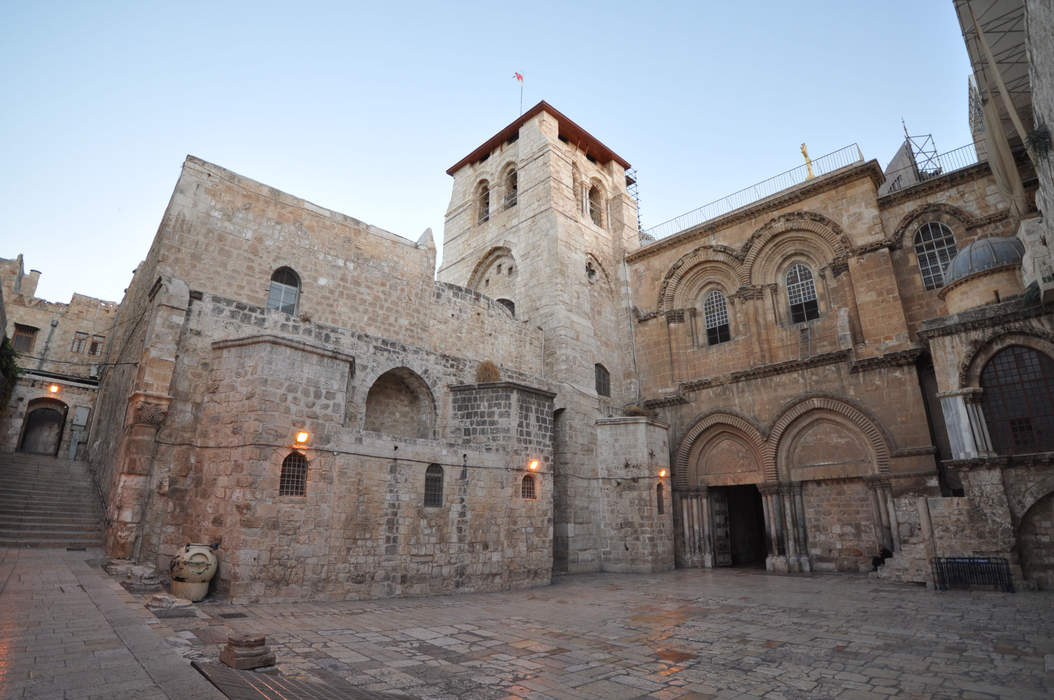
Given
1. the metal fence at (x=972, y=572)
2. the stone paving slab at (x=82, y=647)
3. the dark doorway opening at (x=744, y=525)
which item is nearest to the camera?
the stone paving slab at (x=82, y=647)

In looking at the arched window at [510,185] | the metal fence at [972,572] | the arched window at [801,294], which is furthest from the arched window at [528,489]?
the arched window at [510,185]

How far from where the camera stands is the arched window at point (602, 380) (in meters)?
19.7

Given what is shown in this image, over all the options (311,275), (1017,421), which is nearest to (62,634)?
(311,275)

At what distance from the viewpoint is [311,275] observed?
1404 cm

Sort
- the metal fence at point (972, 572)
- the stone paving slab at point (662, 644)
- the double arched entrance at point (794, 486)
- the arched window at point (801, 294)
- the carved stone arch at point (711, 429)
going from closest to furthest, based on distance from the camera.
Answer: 1. the stone paving slab at point (662, 644)
2. the metal fence at point (972, 572)
3. the double arched entrance at point (794, 486)
4. the carved stone arch at point (711, 429)
5. the arched window at point (801, 294)

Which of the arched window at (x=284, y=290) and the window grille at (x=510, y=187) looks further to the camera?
the window grille at (x=510, y=187)

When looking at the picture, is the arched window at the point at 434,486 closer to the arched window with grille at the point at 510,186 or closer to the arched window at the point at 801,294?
the arched window at the point at 801,294

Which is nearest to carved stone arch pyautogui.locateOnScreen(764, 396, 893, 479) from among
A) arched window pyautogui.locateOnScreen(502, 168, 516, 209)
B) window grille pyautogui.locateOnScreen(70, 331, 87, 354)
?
arched window pyautogui.locateOnScreen(502, 168, 516, 209)

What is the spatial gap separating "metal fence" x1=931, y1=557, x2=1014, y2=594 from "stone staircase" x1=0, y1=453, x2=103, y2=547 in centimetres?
1728

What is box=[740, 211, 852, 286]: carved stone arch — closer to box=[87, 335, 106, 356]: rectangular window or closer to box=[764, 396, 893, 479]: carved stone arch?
box=[764, 396, 893, 479]: carved stone arch

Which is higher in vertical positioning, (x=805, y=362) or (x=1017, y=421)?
(x=805, y=362)

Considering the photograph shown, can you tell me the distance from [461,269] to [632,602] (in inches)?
665

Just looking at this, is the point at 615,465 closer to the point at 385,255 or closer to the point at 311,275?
the point at 385,255

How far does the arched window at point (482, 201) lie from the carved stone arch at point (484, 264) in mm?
2539
